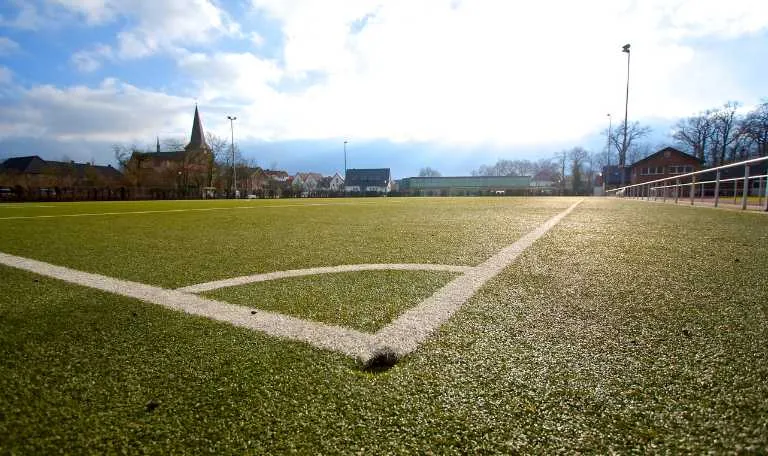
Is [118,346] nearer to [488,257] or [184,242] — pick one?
[488,257]

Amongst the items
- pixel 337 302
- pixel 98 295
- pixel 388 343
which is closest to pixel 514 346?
pixel 388 343

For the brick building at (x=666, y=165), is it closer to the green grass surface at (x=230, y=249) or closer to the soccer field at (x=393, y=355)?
the green grass surface at (x=230, y=249)

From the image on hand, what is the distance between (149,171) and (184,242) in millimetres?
58349

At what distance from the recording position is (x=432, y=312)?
1.86 meters

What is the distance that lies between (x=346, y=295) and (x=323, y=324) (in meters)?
0.48

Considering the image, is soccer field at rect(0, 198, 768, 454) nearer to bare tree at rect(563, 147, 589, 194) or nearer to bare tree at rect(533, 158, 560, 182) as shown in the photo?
bare tree at rect(563, 147, 589, 194)

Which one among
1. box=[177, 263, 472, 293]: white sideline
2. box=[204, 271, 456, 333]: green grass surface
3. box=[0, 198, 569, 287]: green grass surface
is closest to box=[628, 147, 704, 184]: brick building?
box=[0, 198, 569, 287]: green grass surface

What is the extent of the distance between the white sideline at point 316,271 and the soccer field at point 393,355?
28mm

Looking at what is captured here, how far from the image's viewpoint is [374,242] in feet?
14.0

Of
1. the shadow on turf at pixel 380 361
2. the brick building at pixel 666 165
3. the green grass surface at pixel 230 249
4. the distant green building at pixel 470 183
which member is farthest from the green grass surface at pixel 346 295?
the distant green building at pixel 470 183

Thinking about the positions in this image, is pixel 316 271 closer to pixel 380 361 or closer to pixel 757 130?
pixel 380 361

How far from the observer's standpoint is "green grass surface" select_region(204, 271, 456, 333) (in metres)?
1.83

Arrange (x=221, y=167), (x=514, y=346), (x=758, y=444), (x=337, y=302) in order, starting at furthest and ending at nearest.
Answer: (x=221, y=167)
(x=337, y=302)
(x=514, y=346)
(x=758, y=444)

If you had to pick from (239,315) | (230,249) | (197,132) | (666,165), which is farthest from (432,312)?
(197,132)
